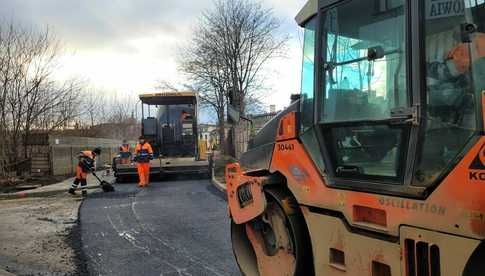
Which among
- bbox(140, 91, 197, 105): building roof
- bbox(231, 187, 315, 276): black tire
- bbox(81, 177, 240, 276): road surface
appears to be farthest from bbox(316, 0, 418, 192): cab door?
bbox(140, 91, 197, 105): building roof

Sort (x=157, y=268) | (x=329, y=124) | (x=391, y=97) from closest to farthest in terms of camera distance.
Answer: (x=391, y=97) → (x=329, y=124) → (x=157, y=268)

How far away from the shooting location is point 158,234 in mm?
7570

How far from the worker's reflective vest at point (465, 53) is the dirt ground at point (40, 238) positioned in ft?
15.3

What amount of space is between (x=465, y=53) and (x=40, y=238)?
23.2 ft

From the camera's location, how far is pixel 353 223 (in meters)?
3.16

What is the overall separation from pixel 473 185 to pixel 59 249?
234 inches

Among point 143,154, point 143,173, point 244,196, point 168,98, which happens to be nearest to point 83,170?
point 143,173

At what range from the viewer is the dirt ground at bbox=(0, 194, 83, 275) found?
235 inches

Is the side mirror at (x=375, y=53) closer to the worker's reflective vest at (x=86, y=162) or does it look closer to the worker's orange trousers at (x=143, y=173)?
the worker's reflective vest at (x=86, y=162)

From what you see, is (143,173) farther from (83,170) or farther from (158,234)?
(158,234)

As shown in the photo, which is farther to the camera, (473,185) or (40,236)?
(40,236)

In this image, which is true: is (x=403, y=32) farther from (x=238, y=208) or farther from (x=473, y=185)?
(x=238, y=208)

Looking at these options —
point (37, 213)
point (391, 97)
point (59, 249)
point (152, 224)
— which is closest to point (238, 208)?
point (391, 97)

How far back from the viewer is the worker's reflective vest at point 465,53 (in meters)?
2.47
